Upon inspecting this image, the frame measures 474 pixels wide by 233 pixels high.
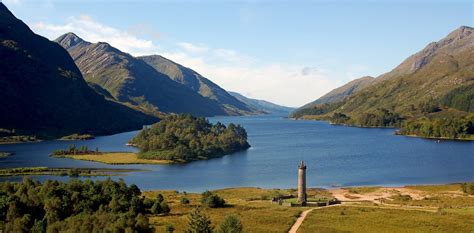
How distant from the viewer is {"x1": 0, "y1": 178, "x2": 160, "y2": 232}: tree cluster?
222 feet

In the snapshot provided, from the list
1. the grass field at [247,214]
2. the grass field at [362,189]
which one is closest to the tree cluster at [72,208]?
the grass field at [247,214]

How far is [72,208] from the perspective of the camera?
81.2 m

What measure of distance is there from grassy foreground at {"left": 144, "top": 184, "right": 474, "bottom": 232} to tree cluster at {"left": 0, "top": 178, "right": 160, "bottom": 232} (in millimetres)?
6167

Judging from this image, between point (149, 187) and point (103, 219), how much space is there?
229ft

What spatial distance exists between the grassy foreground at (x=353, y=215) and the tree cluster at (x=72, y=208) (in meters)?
6.17

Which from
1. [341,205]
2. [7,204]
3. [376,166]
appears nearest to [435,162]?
[376,166]

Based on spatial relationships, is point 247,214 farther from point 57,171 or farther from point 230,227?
point 57,171

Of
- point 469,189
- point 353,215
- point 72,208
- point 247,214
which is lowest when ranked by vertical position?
point 247,214

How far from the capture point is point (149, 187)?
13875cm

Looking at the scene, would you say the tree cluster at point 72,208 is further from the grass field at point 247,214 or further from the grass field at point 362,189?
the grass field at point 362,189

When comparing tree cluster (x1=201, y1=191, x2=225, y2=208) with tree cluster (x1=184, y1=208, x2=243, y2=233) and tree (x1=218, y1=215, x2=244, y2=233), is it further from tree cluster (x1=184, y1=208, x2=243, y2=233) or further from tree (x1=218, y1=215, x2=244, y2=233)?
tree (x1=218, y1=215, x2=244, y2=233)

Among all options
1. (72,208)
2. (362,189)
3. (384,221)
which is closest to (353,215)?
(384,221)

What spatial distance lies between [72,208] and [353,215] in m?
45.4

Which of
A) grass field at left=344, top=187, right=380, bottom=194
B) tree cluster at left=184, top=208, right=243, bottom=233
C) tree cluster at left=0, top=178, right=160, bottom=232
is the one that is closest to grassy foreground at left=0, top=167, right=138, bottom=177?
tree cluster at left=0, top=178, right=160, bottom=232
